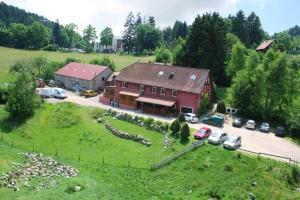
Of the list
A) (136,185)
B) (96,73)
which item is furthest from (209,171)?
(96,73)

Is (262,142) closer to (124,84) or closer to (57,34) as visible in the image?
(124,84)

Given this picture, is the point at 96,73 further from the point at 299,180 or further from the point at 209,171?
the point at 299,180

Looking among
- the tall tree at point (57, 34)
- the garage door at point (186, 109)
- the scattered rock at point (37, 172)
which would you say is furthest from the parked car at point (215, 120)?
the tall tree at point (57, 34)

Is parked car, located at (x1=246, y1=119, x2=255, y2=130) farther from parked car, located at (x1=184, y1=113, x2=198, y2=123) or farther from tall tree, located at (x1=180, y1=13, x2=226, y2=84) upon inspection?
tall tree, located at (x1=180, y1=13, x2=226, y2=84)

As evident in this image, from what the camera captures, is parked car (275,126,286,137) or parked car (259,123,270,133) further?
parked car (259,123,270,133)

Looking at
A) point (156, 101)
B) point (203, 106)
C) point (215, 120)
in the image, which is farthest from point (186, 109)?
point (215, 120)

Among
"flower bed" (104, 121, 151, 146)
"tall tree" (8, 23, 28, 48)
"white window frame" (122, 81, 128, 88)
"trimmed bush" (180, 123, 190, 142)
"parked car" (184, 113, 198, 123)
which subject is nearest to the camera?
"trimmed bush" (180, 123, 190, 142)

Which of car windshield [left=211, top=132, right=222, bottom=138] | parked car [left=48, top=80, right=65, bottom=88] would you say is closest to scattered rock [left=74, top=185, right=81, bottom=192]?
car windshield [left=211, top=132, right=222, bottom=138]

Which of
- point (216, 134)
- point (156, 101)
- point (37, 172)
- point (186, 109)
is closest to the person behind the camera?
point (37, 172)
